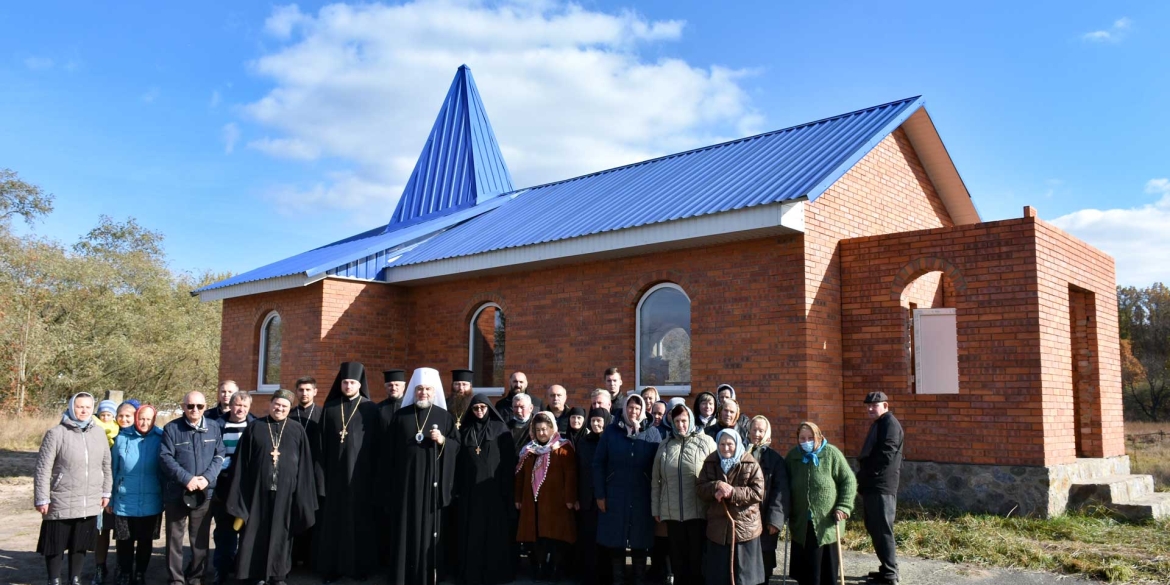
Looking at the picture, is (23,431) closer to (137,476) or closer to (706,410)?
(137,476)

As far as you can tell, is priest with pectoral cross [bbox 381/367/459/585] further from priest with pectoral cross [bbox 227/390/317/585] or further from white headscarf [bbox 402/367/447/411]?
priest with pectoral cross [bbox 227/390/317/585]

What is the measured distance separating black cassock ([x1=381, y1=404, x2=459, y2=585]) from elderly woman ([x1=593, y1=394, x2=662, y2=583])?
4.35 ft

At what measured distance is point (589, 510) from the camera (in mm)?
6871

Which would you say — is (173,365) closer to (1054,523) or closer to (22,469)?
(22,469)

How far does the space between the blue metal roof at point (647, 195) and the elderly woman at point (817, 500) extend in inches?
138

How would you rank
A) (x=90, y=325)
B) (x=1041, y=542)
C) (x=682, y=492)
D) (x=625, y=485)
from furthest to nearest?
(x=90, y=325), (x=1041, y=542), (x=625, y=485), (x=682, y=492)

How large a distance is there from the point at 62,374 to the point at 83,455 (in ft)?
75.5

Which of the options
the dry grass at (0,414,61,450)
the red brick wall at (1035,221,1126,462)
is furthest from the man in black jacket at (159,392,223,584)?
the dry grass at (0,414,61,450)

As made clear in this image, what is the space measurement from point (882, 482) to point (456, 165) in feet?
47.9

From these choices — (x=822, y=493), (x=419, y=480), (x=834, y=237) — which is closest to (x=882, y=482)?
(x=822, y=493)

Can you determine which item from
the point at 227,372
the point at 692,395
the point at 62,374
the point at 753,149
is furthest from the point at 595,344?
the point at 62,374

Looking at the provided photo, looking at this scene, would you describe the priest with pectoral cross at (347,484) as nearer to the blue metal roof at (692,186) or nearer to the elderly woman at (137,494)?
the elderly woman at (137,494)

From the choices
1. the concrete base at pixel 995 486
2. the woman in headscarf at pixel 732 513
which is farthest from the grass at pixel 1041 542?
the woman in headscarf at pixel 732 513

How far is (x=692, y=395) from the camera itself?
33.5 feet
